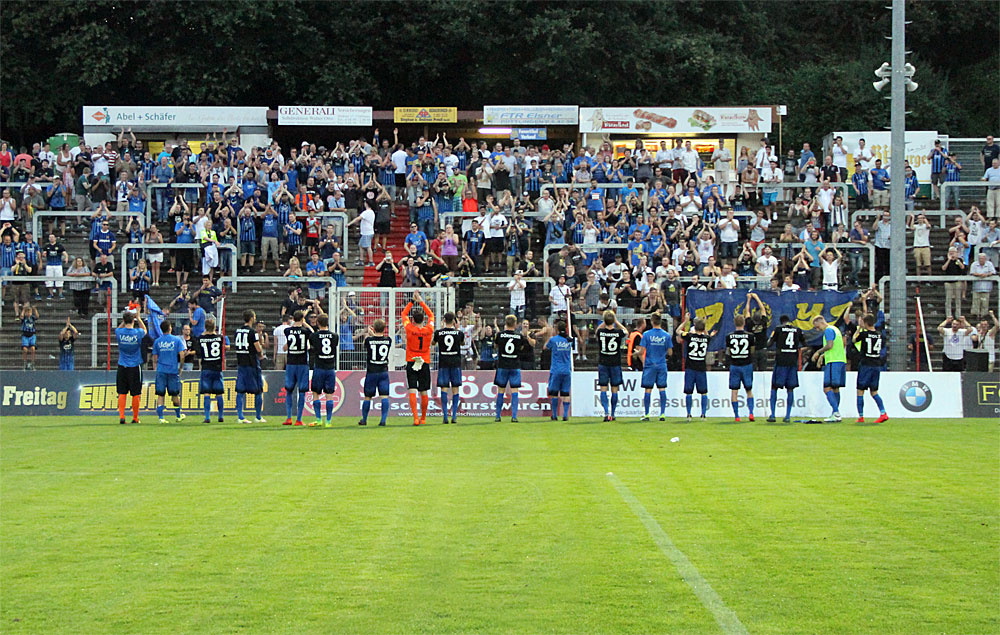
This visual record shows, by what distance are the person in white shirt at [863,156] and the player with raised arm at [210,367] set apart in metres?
20.8

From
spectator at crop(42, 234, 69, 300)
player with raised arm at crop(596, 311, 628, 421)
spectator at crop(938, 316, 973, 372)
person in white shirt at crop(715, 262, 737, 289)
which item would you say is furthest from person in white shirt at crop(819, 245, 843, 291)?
spectator at crop(42, 234, 69, 300)

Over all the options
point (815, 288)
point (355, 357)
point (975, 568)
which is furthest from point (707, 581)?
point (815, 288)

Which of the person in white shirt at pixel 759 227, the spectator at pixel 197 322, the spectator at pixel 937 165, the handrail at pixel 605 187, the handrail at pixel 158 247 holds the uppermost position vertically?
the spectator at pixel 937 165

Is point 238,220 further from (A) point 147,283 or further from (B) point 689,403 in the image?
(B) point 689,403

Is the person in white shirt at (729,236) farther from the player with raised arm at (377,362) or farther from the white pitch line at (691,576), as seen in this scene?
the white pitch line at (691,576)

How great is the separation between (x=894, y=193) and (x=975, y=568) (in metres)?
19.3

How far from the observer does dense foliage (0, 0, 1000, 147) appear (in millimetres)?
47281

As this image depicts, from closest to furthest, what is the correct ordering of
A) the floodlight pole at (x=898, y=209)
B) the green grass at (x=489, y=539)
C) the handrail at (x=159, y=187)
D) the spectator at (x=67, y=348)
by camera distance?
the green grass at (x=489, y=539) < the floodlight pole at (x=898, y=209) < the spectator at (x=67, y=348) < the handrail at (x=159, y=187)

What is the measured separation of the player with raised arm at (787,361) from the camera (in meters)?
23.2

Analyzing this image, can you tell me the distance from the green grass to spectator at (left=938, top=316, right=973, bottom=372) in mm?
10069

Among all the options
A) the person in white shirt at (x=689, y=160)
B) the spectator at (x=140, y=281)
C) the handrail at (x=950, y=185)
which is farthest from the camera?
the person in white shirt at (x=689, y=160)

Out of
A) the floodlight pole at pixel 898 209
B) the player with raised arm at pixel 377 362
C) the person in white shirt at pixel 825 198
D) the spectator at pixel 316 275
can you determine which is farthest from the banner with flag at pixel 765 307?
the spectator at pixel 316 275

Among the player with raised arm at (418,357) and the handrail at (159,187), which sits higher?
the handrail at (159,187)

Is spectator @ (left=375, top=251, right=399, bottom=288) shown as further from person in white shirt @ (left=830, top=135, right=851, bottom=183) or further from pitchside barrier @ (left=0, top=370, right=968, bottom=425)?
person in white shirt @ (left=830, top=135, right=851, bottom=183)
